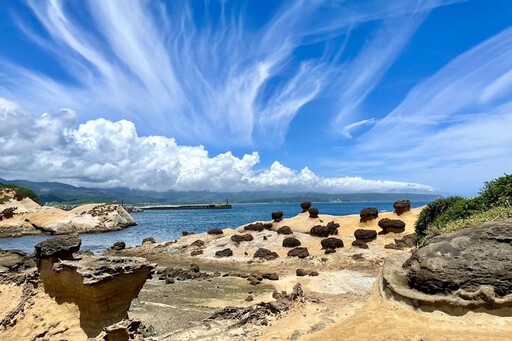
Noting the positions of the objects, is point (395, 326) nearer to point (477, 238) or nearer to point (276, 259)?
point (477, 238)

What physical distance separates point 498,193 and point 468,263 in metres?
11.5

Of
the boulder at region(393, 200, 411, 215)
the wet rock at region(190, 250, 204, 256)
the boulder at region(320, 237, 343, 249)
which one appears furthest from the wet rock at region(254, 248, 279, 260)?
the boulder at region(393, 200, 411, 215)

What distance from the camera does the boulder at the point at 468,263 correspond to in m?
11.3

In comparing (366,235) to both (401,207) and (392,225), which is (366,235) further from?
(401,207)

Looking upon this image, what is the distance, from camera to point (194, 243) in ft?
153

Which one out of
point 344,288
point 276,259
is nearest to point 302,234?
point 276,259

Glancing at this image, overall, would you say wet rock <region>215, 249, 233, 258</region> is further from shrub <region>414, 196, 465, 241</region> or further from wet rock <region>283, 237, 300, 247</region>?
shrub <region>414, 196, 465, 241</region>

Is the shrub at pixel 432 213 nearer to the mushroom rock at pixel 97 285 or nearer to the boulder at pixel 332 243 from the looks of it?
the boulder at pixel 332 243

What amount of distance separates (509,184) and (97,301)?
20.9 meters

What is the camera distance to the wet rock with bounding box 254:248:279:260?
39000 mm

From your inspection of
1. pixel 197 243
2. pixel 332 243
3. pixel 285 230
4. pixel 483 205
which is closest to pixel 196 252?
pixel 197 243

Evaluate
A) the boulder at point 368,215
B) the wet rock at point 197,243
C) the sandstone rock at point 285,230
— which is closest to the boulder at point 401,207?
the boulder at point 368,215

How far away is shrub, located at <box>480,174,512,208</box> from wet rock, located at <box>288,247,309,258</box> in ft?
61.7

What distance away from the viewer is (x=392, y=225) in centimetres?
4294
